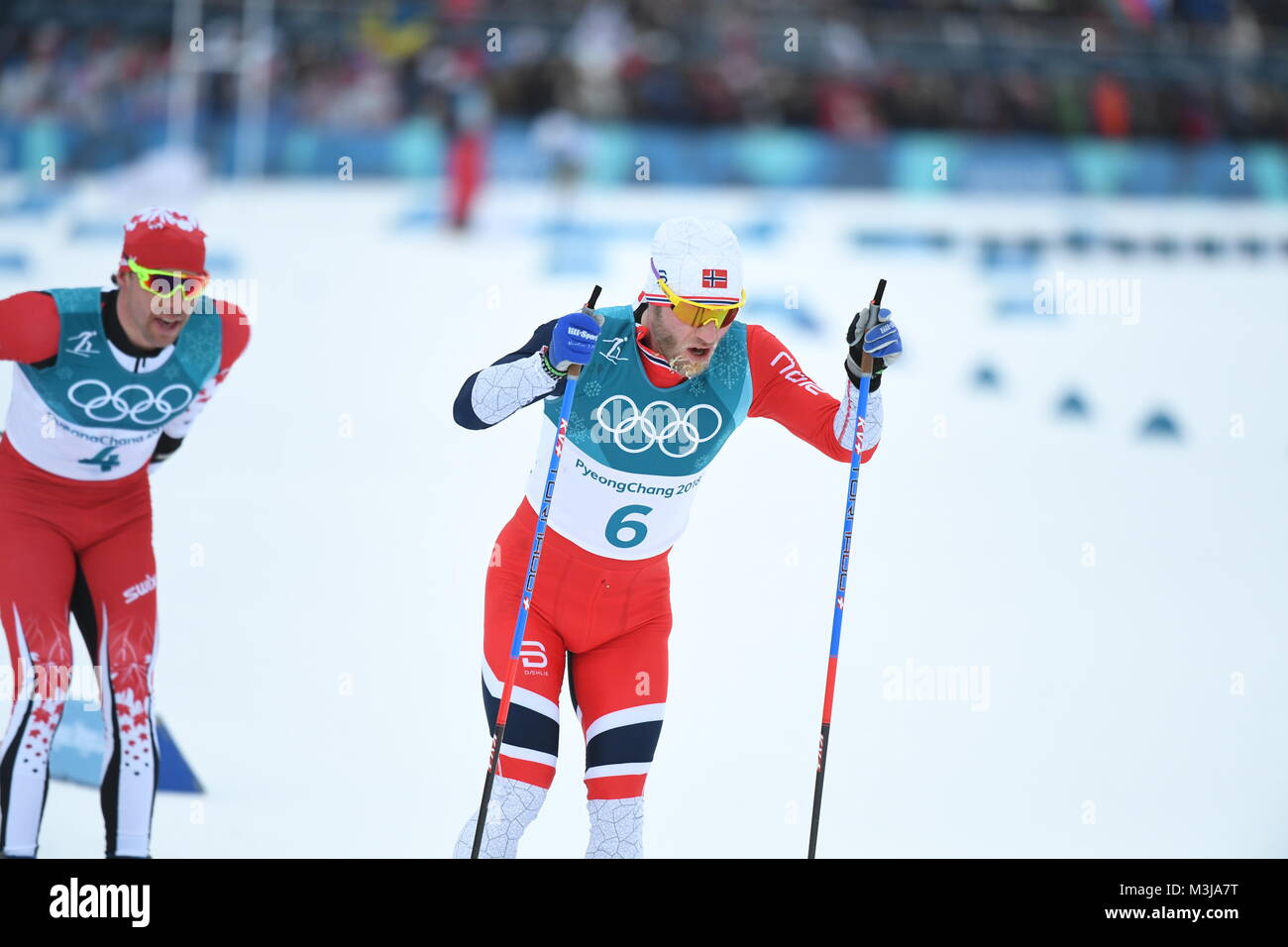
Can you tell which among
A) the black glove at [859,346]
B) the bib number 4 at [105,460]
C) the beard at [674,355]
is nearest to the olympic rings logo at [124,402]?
the bib number 4 at [105,460]

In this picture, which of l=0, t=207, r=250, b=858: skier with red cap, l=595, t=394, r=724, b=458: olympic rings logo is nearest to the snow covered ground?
l=0, t=207, r=250, b=858: skier with red cap

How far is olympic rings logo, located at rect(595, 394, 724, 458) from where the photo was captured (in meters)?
4.50

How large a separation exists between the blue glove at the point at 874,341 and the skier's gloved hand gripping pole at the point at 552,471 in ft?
2.38

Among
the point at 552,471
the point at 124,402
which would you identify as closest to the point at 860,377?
the point at 552,471

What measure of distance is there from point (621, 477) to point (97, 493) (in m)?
1.64

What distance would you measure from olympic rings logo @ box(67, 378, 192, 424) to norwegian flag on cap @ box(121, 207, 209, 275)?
1.22 ft

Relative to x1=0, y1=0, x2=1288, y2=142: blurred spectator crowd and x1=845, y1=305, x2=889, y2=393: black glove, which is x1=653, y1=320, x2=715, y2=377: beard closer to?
x1=845, y1=305, x2=889, y2=393: black glove

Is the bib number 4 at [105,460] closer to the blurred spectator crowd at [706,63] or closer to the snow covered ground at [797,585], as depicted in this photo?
the snow covered ground at [797,585]

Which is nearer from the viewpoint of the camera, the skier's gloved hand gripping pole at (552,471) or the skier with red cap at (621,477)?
the skier's gloved hand gripping pole at (552,471)

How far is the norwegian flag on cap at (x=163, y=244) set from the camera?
15.1 feet

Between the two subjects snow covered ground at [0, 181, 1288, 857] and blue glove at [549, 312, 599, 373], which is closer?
blue glove at [549, 312, 599, 373]

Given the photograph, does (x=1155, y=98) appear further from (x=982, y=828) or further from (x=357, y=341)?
(x=982, y=828)

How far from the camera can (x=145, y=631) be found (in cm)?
482

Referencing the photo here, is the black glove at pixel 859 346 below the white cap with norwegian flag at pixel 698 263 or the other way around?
below
